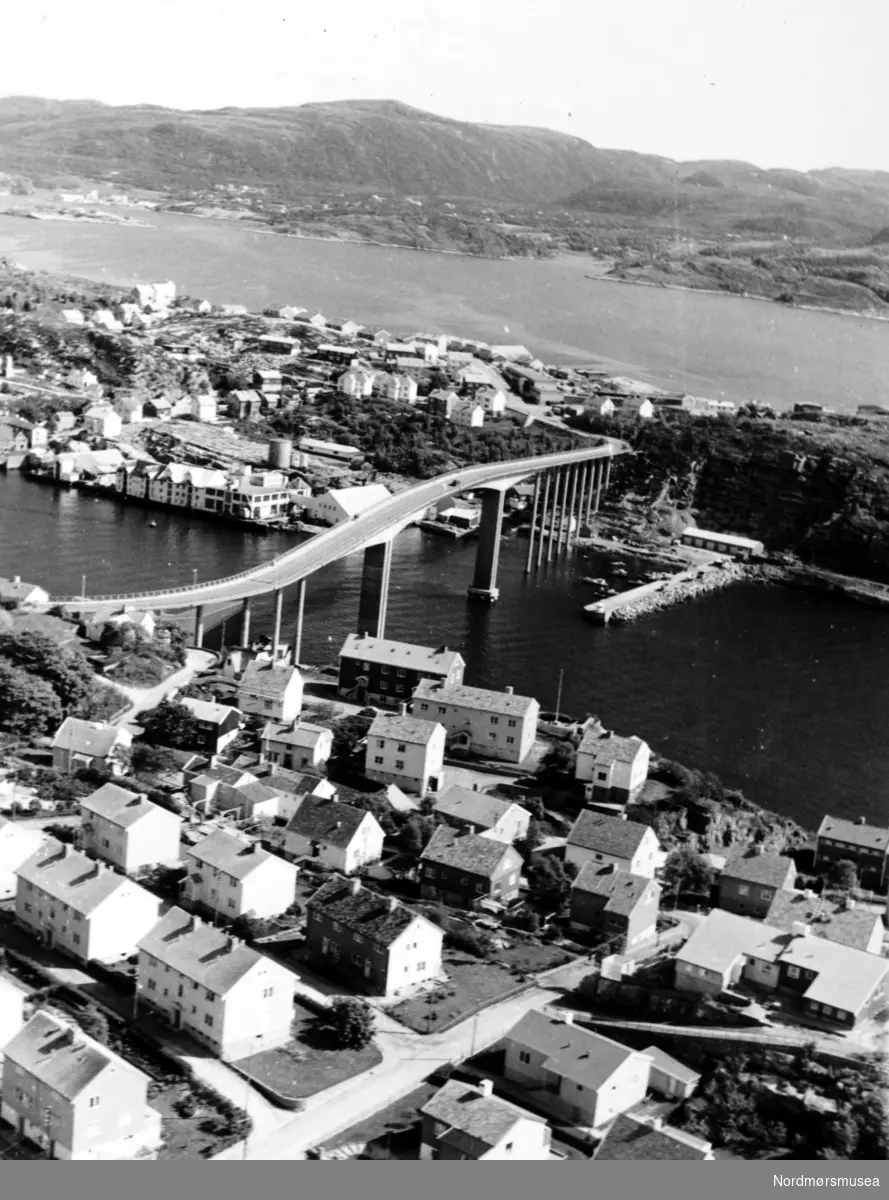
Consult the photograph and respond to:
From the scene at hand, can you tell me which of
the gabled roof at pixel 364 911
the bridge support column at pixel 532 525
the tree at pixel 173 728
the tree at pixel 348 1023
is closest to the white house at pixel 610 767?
the tree at pixel 173 728

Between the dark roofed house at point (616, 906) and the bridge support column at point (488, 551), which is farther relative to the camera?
the bridge support column at point (488, 551)

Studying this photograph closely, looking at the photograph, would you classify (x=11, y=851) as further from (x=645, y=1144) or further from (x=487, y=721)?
(x=487, y=721)

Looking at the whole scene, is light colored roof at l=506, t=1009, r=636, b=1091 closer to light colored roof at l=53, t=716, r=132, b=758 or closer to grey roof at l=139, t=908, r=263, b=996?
grey roof at l=139, t=908, r=263, b=996

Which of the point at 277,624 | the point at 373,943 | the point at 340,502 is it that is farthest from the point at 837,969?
the point at 340,502

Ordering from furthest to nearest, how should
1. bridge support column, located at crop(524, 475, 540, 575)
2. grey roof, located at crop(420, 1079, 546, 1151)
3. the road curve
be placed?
bridge support column, located at crop(524, 475, 540, 575) → the road curve → grey roof, located at crop(420, 1079, 546, 1151)

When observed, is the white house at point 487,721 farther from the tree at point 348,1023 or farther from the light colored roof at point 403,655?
the tree at point 348,1023

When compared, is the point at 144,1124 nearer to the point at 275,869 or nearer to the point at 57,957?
the point at 57,957

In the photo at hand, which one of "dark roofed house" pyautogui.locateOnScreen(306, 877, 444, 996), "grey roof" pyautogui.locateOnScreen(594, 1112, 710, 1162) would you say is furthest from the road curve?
"grey roof" pyautogui.locateOnScreen(594, 1112, 710, 1162)
